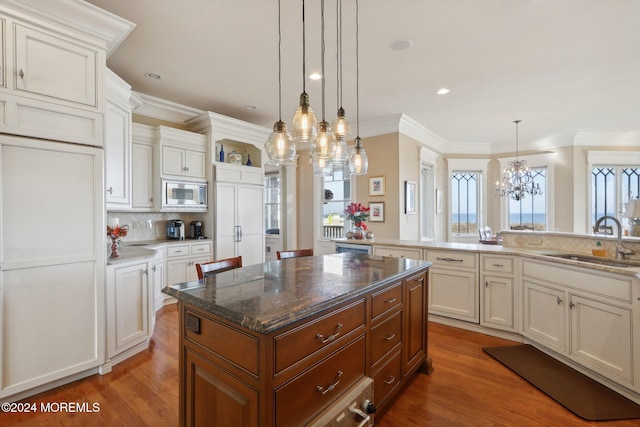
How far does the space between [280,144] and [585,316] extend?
2.65 m

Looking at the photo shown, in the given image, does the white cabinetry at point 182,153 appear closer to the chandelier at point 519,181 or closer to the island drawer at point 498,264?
the island drawer at point 498,264

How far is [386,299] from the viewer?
1837 mm

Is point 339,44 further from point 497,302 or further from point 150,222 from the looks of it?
point 150,222

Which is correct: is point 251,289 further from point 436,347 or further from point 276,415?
point 436,347

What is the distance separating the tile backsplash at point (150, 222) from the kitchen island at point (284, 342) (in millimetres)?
2893

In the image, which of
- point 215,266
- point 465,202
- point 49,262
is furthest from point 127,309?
point 465,202

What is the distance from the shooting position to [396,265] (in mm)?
2223

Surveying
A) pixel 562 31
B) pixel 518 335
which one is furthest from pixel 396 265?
pixel 562 31

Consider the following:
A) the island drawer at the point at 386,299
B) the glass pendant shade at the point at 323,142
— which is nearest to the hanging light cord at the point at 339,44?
the glass pendant shade at the point at 323,142

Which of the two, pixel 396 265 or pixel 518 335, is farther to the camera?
pixel 518 335

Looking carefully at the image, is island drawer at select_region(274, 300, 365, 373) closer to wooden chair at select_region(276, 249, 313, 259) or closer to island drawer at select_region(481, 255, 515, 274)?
wooden chair at select_region(276, 249, 313, 259)

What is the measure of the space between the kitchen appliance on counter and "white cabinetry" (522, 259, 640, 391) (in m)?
4.23

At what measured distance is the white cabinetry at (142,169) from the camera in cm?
393

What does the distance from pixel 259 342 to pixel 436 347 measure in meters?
2.33
